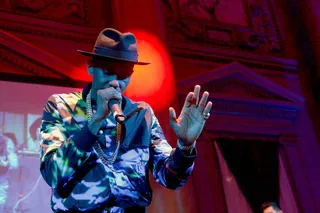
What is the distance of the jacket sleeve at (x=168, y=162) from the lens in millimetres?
1294

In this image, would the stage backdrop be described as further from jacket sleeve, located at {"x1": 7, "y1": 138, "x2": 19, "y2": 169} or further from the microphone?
the microphone

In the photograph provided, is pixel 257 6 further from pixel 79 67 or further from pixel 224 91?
pixel 79 67

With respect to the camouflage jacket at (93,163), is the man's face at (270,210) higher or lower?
lower

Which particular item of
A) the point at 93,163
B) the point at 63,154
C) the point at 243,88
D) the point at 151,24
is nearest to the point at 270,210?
the point at 243,88

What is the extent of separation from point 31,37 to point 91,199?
3.88 m

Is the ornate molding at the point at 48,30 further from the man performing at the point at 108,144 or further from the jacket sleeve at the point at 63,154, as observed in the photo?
the jacket sleeve at the point at 63,154

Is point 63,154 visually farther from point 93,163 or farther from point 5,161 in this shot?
point 5,161

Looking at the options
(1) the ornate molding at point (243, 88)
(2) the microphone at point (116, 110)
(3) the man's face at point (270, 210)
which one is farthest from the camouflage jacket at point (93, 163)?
(1) the ornate molding at point (243, 88)

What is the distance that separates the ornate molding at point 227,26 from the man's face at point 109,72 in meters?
4.36

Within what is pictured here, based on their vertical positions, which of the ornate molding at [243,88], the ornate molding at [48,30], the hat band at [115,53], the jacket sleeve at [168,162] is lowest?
the jacket sleeve at [168,162]

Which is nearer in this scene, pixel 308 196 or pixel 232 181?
pixel 232 181

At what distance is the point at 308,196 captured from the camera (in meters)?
5.23

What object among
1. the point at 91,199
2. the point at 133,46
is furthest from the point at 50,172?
the point at 133,46

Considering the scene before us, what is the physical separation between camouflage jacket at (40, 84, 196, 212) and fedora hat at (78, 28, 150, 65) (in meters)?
0.18
